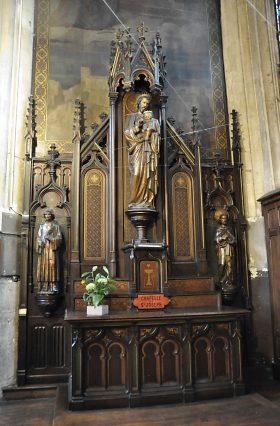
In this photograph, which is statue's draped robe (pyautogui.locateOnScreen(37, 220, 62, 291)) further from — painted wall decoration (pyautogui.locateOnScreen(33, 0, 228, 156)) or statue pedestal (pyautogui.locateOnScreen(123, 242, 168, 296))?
painted wall decoration (pyautogui.locateOnScreen(33, 0, 228, 156))

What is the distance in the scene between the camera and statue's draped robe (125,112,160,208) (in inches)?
269

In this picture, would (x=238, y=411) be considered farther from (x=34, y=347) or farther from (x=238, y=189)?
(x=238, y=189)

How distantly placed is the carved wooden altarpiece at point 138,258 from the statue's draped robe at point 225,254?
179 mm

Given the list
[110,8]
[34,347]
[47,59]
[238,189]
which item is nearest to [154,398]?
[34,347]

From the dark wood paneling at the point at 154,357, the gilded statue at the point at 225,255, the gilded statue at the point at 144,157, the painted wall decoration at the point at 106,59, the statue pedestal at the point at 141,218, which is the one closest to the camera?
the dark wood paneling at the point at 154,357

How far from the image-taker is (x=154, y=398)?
209 inches

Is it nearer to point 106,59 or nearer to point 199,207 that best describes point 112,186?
point 199,207

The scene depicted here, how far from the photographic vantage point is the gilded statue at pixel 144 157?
6824 millimetres

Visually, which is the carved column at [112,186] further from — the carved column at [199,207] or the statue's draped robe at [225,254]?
the statue's draped robe at [225,254]

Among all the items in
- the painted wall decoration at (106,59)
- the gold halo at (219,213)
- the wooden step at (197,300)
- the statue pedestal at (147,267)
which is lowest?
the wooden step at (197,300)

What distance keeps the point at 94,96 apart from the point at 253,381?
615 centimetres

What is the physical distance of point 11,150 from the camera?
701 cm

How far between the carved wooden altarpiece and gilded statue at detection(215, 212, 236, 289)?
0.15 m

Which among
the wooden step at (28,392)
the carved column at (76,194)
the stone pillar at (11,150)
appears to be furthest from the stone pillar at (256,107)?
the stone pillar at (11,150)
